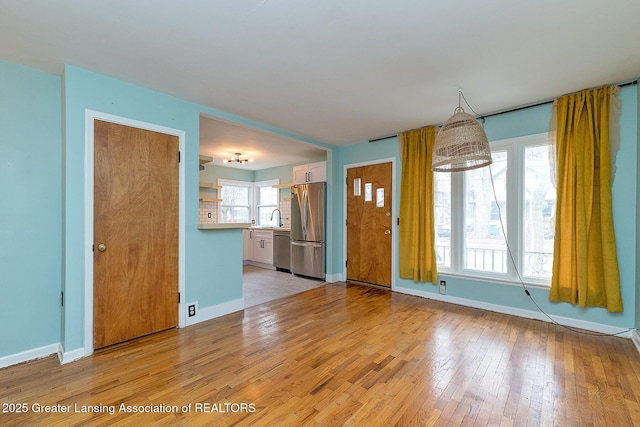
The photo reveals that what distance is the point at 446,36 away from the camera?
1.92 m

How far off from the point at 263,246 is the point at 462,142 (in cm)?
508

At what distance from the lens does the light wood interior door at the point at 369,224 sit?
14.5 feet

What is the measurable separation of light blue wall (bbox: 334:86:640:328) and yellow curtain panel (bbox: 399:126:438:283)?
0.25 m

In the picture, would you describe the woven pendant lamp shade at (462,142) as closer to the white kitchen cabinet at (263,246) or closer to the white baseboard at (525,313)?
the white baseboard at (525,313)

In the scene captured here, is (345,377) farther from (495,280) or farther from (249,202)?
(249,202)

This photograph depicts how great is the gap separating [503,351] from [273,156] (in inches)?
192

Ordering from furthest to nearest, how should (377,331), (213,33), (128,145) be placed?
(377,331)
(128,145)
(213,33)

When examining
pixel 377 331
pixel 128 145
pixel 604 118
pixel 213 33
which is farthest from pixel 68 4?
pixel 604 118

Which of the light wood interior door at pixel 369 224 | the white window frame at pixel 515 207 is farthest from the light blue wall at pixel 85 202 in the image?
the white window frame at pixel 515 207

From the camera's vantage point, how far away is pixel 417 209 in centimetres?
394

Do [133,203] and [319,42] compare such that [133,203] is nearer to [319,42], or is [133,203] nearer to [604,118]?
[319,42]

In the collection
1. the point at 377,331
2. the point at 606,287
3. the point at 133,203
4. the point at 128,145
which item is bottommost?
the point at 377,331

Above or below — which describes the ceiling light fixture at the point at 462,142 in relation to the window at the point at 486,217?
above

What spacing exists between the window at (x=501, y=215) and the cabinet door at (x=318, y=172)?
80.1 inches
